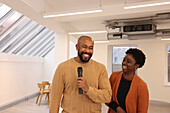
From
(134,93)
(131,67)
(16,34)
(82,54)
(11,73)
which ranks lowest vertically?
(11,73)

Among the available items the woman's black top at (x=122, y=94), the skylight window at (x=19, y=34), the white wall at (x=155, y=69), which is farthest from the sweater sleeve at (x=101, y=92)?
the white wall at (x=155, y=69)

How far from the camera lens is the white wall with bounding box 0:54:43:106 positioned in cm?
504

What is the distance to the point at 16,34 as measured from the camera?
4887mm

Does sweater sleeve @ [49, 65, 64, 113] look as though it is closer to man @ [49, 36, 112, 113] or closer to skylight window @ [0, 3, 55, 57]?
man @ [49, 36, 112, 113]

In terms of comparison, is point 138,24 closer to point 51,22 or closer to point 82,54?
point 51,22

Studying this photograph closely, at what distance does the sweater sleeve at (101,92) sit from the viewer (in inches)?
44.5

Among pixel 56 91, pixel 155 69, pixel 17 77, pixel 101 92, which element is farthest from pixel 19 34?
pixel 155 69

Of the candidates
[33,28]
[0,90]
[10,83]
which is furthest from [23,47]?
[0,90]

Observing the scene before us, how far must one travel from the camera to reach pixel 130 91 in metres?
1.25

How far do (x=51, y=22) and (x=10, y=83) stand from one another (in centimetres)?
304

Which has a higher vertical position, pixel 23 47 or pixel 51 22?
pixel 51 22

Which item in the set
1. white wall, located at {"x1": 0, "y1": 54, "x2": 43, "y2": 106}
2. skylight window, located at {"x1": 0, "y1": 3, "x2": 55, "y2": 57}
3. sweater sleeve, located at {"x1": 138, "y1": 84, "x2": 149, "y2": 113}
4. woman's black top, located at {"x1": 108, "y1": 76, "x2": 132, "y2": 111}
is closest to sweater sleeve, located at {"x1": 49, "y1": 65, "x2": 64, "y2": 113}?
woman's black top, located at {"x1": 108, "y1": 76, "x2": 132, "y2": 111}

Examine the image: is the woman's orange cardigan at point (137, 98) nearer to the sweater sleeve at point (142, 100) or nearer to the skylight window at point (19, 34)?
the sweater sleeve at point (142, 100)

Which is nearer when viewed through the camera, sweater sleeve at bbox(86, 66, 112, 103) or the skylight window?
sweater sleeve at bbox(86, 66, 112, 103)
